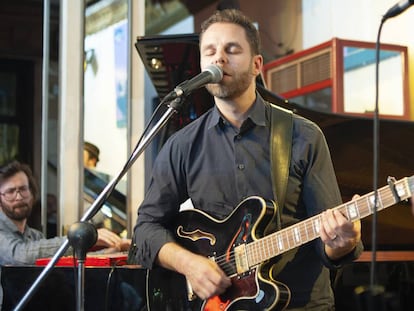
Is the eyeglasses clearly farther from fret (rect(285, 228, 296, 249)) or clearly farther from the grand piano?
fret (rect(285, 228, 296, 249))

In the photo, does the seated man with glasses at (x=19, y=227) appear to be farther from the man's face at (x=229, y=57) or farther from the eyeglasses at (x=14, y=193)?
the man's face at (x=229, y=57)

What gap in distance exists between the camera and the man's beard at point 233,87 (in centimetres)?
266

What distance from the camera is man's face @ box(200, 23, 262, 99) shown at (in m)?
2.66

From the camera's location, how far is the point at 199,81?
8.40 ft

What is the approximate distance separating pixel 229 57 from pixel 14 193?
7.08 feet

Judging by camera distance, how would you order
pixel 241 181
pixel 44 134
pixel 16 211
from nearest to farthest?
pixel 241 181, pixel 16 211, pixel 44 134

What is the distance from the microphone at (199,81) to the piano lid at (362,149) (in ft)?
4.19

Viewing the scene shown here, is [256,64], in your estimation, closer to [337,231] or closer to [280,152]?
[280,152]

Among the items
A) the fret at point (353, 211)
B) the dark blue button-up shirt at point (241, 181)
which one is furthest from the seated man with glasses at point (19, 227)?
the fret at point (353, 211)

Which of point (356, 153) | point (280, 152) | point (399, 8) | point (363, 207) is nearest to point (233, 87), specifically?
point (280, 152)

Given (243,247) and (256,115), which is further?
(256,115)

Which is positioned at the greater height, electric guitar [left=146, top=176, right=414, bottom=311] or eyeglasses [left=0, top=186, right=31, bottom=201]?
eyeglasses [left=0, top=186, right=31, bottom=201]

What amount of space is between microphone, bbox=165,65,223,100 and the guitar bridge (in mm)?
568

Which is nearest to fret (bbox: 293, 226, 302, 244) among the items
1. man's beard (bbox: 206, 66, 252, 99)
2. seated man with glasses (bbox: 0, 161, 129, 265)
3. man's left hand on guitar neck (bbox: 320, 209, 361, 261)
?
man's left hand on guitar neck (bbox: 320, 209, 361, 261)
